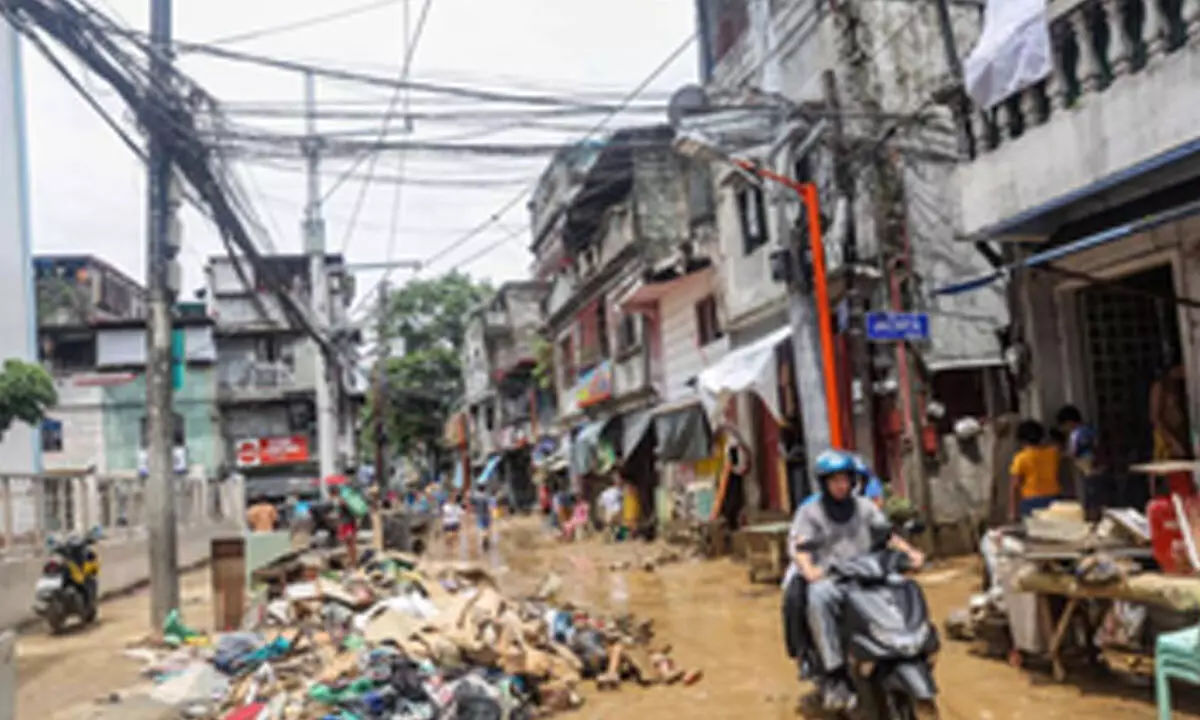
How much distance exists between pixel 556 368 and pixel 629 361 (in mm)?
10249

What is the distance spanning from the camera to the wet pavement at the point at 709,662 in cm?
662

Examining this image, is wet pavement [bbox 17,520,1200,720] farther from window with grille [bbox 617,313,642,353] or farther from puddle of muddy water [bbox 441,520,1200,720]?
window with grille [bbox 617,313,642,353]

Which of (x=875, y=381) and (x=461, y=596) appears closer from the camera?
(x=461, y=596)

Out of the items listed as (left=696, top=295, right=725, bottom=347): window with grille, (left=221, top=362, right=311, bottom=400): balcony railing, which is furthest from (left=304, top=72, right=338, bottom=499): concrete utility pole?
(left=696, top=295, right=725, bottom=347): window with grille

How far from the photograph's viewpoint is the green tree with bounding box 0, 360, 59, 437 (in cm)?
2238

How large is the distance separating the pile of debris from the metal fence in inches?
194

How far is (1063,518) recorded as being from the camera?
6.81m

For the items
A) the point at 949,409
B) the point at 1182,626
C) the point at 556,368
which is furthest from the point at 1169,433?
the point at 556,368

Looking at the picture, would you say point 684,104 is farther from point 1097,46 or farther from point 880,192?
point 1097,46

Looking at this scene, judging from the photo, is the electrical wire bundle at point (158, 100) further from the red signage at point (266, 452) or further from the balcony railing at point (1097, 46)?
the red signage at point (266, 452)

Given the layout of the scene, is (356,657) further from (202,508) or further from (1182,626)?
(202,508)

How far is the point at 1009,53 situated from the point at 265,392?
4562 centimetres

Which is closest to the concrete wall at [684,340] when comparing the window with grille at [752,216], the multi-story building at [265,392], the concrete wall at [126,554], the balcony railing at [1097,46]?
the window with grille at [752,216]

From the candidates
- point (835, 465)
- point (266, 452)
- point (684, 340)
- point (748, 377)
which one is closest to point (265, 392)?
point (266, 452)
